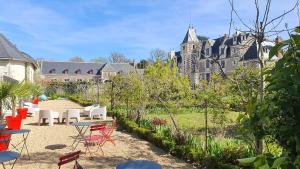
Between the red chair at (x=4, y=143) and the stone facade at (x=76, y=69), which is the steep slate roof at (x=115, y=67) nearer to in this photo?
the stone facade at (x=76, y=69)

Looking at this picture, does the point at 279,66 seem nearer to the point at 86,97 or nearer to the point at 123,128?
the point at 123,128

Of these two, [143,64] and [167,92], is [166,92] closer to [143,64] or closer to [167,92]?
[167,92]

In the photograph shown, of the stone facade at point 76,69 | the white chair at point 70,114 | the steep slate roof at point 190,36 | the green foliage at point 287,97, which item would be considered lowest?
the white chair at point 70,114

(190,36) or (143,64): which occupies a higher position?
(190,36)

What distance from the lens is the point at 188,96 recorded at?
1830 cm

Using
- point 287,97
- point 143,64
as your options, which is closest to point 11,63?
point 143,64

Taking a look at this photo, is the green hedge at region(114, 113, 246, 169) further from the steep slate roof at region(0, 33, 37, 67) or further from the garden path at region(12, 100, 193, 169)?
the steep slate roof at region(0, 33, 37, 67)

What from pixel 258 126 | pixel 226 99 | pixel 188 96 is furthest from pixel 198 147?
pixel 188 96

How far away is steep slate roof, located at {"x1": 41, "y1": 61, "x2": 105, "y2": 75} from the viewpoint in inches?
2965

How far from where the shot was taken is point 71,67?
252 feet

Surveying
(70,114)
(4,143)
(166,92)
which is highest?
(166,92)

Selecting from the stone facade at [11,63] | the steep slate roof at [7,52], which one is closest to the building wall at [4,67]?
the stone facade at [11,63]

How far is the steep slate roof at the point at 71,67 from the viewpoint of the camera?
2965 inches

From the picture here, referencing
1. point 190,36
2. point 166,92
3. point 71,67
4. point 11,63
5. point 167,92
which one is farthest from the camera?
point 71,67
